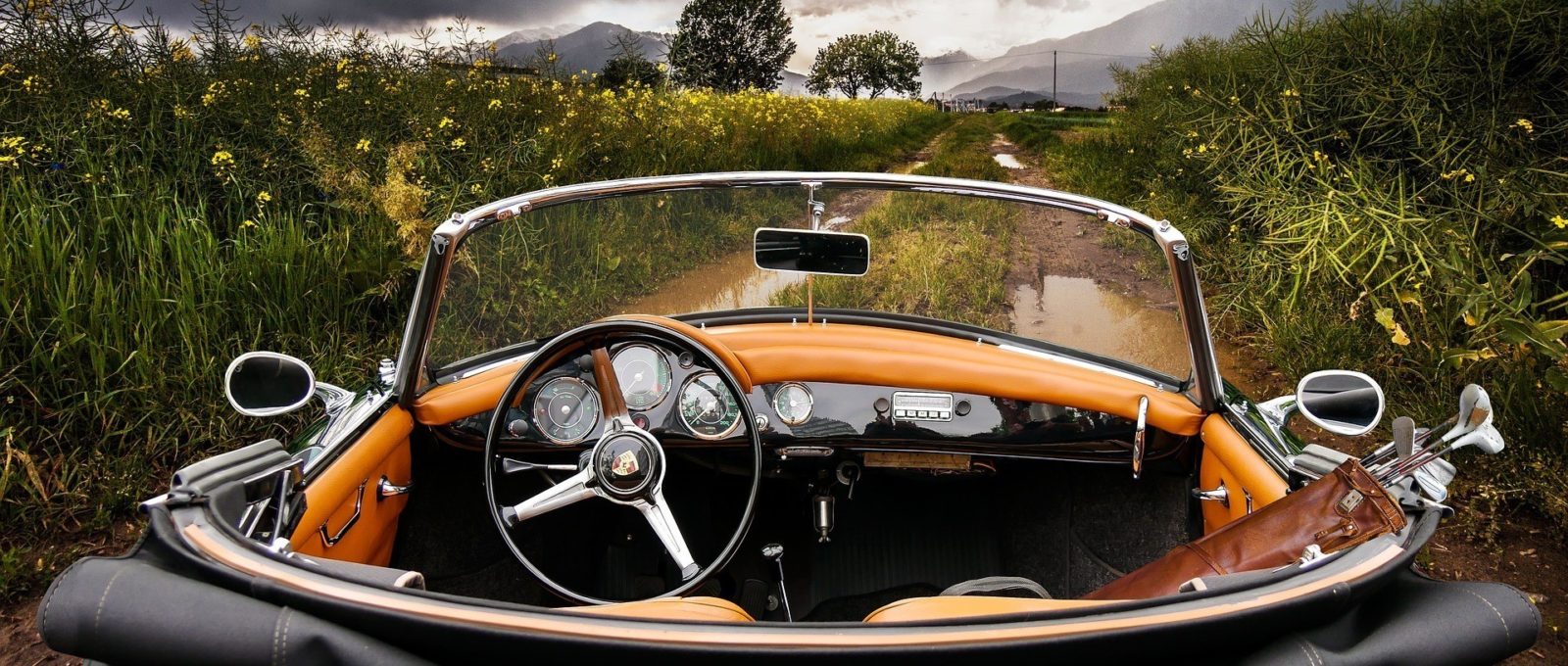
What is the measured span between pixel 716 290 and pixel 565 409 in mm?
596

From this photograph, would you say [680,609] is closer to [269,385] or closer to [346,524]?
[346,524]

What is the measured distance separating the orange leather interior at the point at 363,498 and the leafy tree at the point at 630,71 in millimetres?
6372

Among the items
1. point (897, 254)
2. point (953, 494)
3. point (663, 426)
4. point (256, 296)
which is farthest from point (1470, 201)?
point (256, 296)

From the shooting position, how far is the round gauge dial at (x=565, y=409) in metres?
2.24

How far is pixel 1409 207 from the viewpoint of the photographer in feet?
17.7

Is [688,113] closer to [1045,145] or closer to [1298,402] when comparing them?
[1298,402]

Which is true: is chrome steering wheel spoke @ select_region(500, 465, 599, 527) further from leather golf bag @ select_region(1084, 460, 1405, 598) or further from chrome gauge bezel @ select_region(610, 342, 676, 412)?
leather golf bag @ select_region(1084, 460, 1405, 598)

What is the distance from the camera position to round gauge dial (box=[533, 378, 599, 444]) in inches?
88.0

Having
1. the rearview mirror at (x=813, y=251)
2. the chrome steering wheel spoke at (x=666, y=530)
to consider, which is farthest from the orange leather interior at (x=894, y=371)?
the chrome steering wheel spoke at (x=666, y=530)

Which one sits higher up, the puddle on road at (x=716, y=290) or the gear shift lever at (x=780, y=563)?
the puddle on road at (x=716, y=290)

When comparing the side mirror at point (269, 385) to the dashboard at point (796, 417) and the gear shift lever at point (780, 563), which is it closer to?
the dashboard at point (796, 417)

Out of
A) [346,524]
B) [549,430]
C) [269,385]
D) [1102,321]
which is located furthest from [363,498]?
[1102,321]

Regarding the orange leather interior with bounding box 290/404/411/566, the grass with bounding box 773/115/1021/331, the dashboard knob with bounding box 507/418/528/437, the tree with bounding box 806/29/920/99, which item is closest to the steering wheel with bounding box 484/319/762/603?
the dashboard knob with bounding box 507/418/528/437

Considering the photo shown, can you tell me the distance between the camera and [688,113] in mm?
8883
